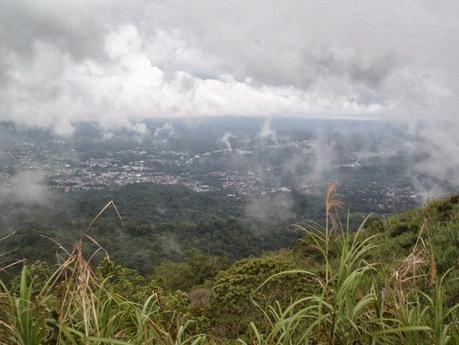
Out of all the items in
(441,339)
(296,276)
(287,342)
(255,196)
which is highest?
(441,339)

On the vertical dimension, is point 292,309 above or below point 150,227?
above

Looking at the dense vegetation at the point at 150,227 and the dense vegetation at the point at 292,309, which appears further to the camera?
the dense vegetation at the point at 150,227

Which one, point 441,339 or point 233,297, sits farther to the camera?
point 233,297

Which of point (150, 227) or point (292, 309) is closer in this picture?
point (292, 309)

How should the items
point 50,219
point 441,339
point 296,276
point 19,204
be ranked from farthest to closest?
point 19,204, point 50,219, point 296,276, point 441,339

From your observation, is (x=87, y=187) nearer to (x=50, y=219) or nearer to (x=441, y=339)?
(x=50, y=219)

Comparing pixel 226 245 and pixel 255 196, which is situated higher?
pixel 226 245

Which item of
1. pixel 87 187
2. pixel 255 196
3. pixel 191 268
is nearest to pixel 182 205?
pixel 255 196

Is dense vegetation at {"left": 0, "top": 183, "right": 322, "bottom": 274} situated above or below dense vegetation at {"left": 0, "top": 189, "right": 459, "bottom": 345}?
below

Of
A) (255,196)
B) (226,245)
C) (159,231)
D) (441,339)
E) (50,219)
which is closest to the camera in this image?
(441,339)

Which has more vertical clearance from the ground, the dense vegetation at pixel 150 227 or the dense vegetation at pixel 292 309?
the dense vegetation at pixel 292 309

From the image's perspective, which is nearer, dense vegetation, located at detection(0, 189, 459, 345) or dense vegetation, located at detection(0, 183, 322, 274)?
dense vegetation, located at detection(0, 189, 459, 345)
